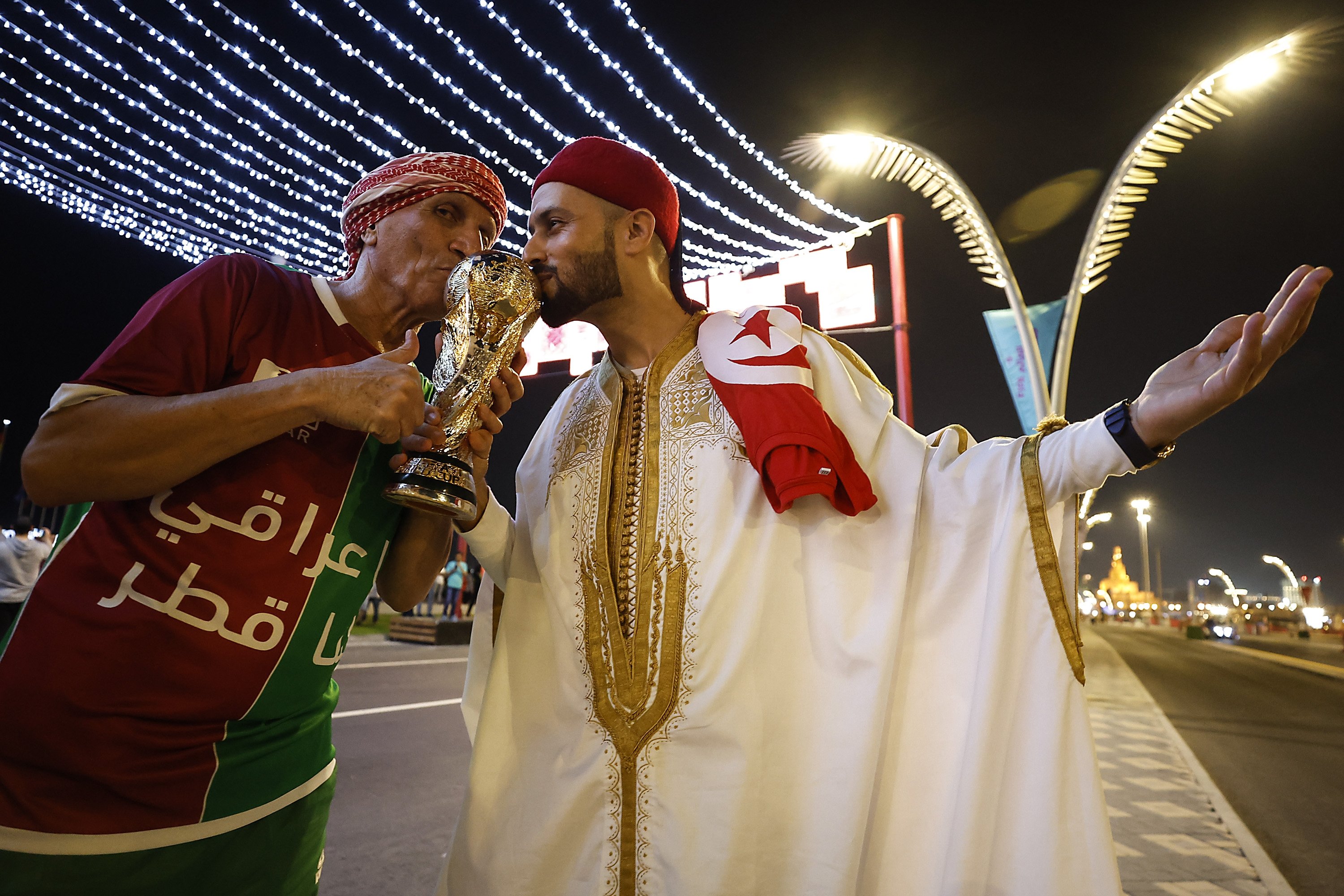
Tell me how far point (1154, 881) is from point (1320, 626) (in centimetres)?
6531

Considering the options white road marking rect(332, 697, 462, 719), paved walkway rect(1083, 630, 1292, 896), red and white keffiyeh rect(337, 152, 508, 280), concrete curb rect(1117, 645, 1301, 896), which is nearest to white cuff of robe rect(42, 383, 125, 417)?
red and white keffiyeh rect(337, 152, 508, 280)

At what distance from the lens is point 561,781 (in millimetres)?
1646

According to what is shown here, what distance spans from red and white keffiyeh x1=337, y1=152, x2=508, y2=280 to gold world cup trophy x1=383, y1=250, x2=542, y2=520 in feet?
0.71

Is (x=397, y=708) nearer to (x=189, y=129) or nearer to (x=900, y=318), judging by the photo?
(x=189, y=129)

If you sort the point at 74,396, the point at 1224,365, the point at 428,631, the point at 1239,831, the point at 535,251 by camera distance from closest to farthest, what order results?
the point at 74,396, the point at 1224,365, the point at 535,251, the point at 1239,831, the point at 428,631

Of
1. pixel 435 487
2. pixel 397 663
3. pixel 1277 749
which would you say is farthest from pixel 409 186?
pixel 397 663

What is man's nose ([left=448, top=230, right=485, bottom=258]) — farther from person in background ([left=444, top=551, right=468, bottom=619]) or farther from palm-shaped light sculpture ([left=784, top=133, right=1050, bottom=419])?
person in background ([left=444, top=551, right=468, bottom=619])

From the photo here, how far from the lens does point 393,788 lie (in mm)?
4469

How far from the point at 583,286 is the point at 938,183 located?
7.41m

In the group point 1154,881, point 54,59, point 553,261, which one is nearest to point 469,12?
point 54,59

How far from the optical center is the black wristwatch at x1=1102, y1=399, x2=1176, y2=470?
1354 mm

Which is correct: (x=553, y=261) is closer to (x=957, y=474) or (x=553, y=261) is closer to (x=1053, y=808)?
(x=957, y=474)

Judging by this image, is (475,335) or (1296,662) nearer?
(475,335)

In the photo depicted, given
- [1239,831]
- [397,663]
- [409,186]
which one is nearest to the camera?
[409,186]
